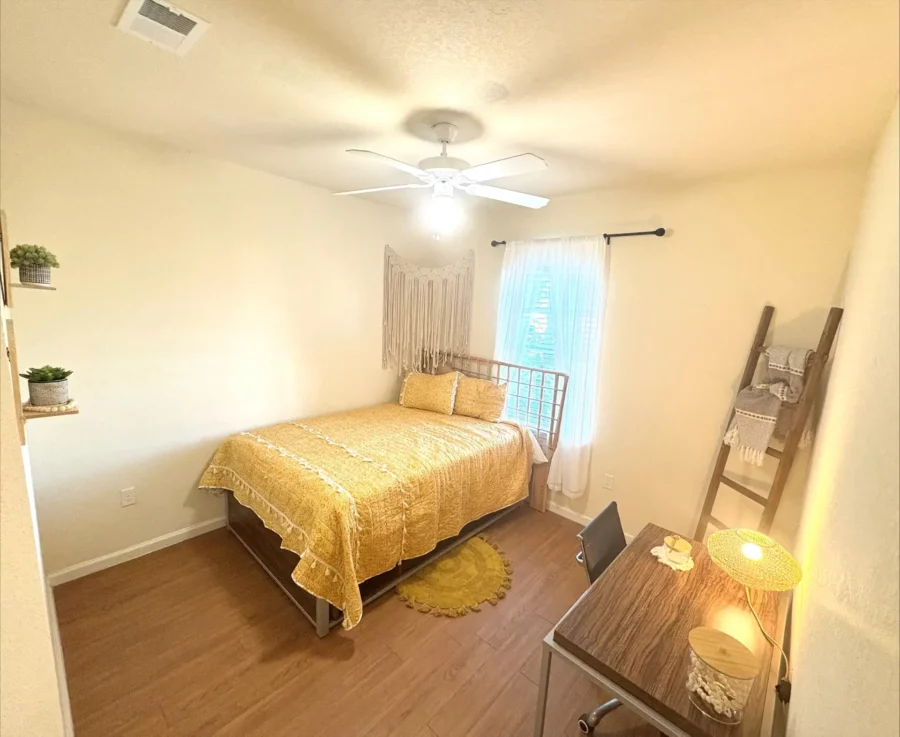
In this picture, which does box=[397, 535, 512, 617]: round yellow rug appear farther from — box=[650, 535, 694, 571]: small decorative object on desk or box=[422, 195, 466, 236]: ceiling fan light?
box=[422, 195, 466, 236]: ceiling fan light

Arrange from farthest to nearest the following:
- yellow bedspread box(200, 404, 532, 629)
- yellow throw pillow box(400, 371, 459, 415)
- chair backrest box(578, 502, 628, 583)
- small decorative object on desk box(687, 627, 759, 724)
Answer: yellow throw pillow box(400, 371, 459, 415), yellow bedspread box(200, 404, 532, 629), chair backrest box(578, 502, 628, 583), small decorative object on desk box(687, 627, 759, 724)

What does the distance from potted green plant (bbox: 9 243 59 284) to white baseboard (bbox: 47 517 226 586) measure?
5.12ft

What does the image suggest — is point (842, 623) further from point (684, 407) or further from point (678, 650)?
point (684, 407)

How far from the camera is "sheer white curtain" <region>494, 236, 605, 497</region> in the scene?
273 centimetres

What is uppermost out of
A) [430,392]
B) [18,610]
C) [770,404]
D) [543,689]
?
[770,404]

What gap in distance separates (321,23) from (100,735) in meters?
2.45

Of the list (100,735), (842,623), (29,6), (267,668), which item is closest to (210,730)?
(267,668)

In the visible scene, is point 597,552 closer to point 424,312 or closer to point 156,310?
point 424,312

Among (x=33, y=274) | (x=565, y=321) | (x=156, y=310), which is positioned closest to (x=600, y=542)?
(x=565, y=321)

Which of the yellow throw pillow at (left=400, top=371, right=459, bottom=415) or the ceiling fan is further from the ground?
the ceiling fan

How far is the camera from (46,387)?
1.31 metres

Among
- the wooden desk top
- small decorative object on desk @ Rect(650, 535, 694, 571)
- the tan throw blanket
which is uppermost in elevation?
the tan throw blanket

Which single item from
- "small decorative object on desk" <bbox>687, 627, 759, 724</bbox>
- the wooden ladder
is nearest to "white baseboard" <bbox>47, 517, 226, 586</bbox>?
"small decorative object on desk" <bbox>687, 627, 759, 724</bbox>

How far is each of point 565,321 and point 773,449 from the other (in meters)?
1.40
